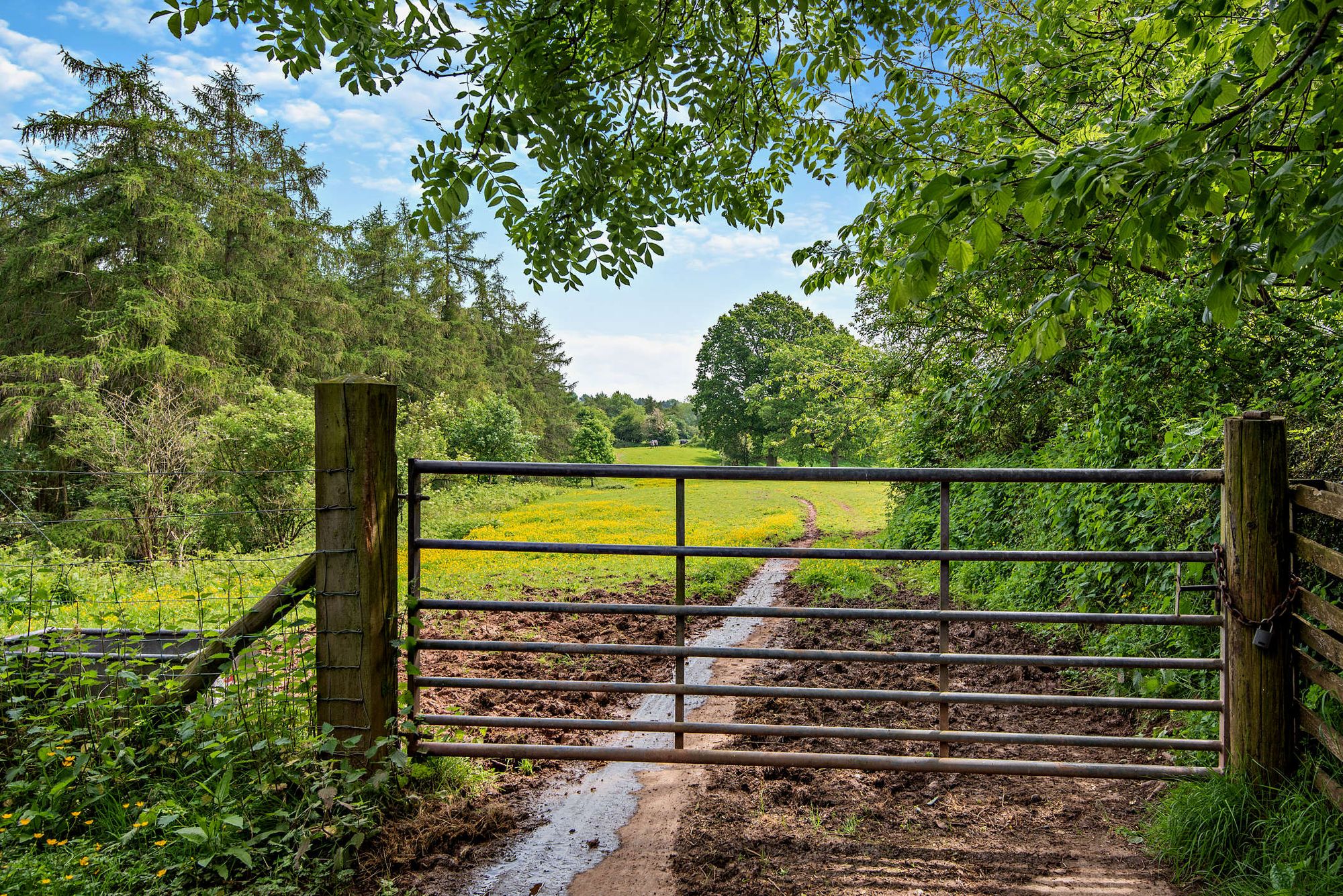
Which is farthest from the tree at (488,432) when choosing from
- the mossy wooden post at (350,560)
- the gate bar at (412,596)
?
the mossy wooden post at (350,560)

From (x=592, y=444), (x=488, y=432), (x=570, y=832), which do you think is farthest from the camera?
(x=592, y=444)

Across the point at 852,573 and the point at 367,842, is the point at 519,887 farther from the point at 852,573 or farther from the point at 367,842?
the point at 852,573

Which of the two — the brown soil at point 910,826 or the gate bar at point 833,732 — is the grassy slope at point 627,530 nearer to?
the brown soil at point 910,826

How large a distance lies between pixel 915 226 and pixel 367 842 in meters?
3.15

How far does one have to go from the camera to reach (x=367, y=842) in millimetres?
2713

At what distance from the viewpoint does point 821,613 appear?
308 centimetres

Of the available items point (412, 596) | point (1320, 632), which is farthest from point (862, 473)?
point (412, 596)

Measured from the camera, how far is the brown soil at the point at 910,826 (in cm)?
256

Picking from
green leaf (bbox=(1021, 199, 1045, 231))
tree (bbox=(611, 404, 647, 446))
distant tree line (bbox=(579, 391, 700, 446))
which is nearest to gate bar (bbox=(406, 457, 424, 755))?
green leaf (bbox=(1021, 199, 1045, 231))

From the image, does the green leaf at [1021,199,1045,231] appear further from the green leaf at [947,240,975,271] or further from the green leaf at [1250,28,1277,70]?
the green leaf at [1250,28,1277,70]

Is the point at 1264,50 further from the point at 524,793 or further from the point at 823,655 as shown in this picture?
the point at 524,793

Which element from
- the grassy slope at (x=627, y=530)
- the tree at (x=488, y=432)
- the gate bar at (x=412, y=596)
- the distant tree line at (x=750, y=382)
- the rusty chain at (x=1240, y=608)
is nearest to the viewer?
the rusty chain at (x=1240, y=608)

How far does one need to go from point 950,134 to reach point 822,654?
456 centimetres

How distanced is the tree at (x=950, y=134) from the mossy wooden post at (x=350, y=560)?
116cm
